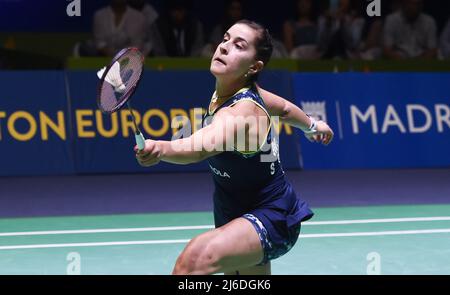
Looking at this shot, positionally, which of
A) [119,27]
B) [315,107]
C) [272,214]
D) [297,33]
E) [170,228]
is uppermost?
[119,27]

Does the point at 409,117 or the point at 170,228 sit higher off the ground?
the point at 409,117

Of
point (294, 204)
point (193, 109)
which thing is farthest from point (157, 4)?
point (294, 204)

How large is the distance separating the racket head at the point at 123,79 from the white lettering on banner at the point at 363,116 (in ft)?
20.7

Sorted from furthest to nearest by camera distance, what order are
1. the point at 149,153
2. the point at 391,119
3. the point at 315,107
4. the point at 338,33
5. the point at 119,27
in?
the point at 338,33 < the point at 119,27 < the point at 391,119 < the point at 315,107 < the point at 149,153

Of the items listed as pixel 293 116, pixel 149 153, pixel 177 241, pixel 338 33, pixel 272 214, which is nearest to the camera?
pixel 149 153

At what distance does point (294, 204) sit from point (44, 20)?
32.2 ft

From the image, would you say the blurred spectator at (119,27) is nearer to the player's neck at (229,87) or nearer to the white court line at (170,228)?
the white court line at (170,228)

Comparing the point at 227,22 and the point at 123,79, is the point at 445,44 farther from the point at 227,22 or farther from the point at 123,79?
the point at 123,79

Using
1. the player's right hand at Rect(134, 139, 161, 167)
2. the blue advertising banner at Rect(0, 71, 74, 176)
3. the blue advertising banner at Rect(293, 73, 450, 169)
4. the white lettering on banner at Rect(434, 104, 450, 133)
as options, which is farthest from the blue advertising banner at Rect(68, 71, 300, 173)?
the player's right hand at Rect(134, 139, 161, 167)

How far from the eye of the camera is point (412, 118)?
1001 cm

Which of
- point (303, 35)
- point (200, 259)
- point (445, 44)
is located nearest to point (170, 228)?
point (200, 259)

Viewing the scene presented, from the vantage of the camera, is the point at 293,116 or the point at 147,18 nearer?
the point at 293,116

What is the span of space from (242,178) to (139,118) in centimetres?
569

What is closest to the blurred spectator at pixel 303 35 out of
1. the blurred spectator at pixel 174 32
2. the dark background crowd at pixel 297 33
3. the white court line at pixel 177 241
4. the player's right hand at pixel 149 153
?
the dark background crowd at pixel 297 33
